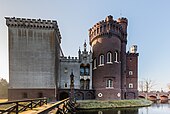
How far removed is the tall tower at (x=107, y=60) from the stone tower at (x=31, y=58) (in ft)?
33.1

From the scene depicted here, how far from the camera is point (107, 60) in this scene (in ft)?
104

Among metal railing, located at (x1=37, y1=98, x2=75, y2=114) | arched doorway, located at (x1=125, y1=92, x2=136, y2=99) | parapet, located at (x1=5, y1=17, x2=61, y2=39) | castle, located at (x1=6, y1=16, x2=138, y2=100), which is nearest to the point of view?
metal railing, located at (x1=37, y1=98, x2=75, y2=114)

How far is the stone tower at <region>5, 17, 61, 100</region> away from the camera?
1011 inches

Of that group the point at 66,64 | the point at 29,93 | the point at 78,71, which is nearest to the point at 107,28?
the point at 78,71

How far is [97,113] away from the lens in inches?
822

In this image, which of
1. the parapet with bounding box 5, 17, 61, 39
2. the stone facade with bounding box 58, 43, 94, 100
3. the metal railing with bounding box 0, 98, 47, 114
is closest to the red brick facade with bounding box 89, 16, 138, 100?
the stone facade with bounding box 58, 43, 94, 100

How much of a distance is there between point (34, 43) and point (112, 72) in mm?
16788

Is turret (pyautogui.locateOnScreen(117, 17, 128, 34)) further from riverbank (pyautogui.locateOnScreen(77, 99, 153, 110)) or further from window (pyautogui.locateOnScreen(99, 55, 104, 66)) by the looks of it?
riverbank (pyautogui.locateOnScreen(77, 99, 153, 110))

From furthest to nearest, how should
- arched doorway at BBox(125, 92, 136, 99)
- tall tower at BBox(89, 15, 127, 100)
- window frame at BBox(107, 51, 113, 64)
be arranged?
arched doorway at BBox(125, 92, 136, 99) < window frame at BBox(107, 51, 113, 64) < tall tower at BBox(89, 15, 127, 100)

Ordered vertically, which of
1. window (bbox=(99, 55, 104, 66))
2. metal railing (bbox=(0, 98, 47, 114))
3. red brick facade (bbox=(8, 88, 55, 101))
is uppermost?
window (bbox=(99, 55, 104, 66))

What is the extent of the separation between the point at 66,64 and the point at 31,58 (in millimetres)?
9374

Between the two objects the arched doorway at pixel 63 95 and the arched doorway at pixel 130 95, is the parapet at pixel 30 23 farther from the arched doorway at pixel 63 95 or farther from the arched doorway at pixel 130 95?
the arched doorway at pixel 130 95

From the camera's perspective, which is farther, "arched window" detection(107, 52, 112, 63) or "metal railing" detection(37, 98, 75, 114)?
"arched window" detection(107, 52, 112, 63)

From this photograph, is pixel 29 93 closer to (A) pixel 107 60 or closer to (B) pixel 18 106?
(B) pixel 18 106
